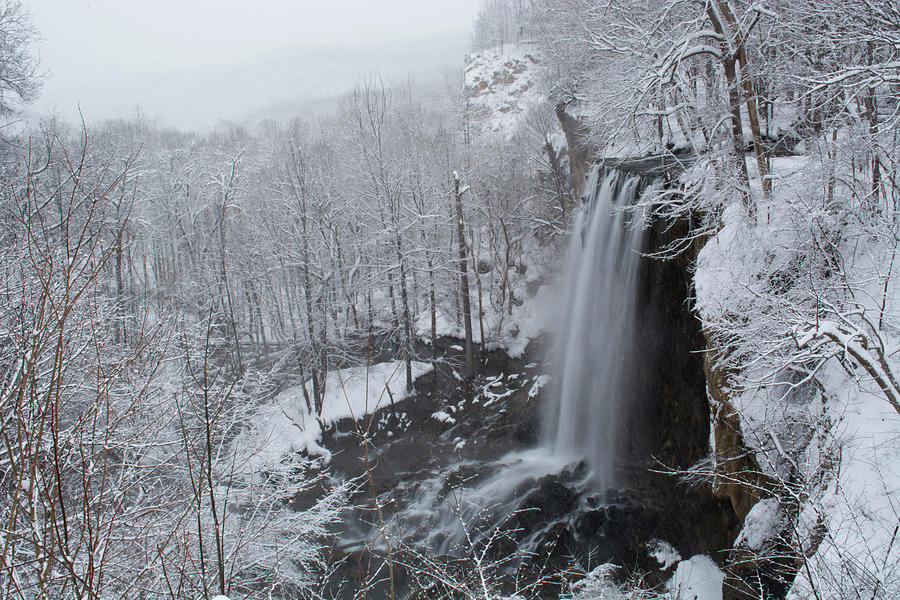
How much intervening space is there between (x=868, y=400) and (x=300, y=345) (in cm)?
1460

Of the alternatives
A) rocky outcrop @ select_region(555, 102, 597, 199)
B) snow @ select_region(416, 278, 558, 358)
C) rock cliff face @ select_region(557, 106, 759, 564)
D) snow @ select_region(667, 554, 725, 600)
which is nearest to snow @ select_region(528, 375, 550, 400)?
snow @ select_region(416, 278, 558, 358)

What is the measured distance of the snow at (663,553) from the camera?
26.0 feet

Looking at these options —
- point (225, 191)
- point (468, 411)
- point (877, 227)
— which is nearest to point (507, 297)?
point (468, 411)

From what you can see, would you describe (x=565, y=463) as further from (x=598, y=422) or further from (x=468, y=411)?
(x=468, y=411)

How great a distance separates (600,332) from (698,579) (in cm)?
597

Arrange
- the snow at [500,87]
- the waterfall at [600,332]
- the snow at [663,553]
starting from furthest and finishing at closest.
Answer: the snow at [500,87] < the waterfall at [600,332] < the snow at [663,553]

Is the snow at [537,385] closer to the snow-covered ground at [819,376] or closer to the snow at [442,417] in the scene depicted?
the snow at [442,417]

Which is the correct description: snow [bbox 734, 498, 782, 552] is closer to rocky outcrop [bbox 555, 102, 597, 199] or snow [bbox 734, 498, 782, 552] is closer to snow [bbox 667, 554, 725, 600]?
snow [bbox 667, 554, 725, 600]

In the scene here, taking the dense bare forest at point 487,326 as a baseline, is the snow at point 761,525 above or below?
below

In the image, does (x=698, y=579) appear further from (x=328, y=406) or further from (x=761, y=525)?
(x=328, y=406)

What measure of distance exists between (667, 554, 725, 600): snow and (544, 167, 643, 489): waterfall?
9.33 ft

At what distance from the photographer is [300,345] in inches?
641

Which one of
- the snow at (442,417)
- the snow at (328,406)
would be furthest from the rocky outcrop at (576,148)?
the snow at (442,417)

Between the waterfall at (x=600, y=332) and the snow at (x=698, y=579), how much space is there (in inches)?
112
